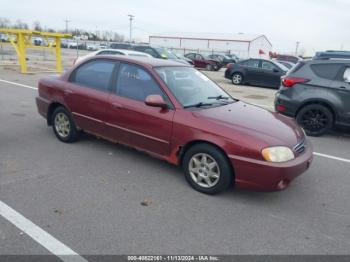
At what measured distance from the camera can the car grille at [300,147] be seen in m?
3.93

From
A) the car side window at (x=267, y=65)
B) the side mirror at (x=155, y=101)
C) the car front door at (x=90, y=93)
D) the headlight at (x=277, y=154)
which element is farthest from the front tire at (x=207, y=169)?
the car side window at (x=267, y=65)

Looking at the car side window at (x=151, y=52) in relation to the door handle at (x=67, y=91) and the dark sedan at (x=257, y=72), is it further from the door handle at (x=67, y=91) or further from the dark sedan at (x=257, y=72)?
the door handle at (x=67, y=91)

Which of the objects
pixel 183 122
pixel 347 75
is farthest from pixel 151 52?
pixel 183 122

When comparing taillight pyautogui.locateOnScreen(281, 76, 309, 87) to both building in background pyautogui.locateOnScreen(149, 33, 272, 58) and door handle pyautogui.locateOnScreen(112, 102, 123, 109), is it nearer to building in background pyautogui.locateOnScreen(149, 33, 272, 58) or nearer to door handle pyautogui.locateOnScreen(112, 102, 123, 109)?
door handle pyautogui.locateOnScreen(112, 102, 123, 109)

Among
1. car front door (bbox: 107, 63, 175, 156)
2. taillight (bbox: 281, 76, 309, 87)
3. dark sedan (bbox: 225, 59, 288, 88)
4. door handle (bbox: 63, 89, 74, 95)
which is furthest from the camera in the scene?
dark sedan (bbox: 225, 59, 288, 88)

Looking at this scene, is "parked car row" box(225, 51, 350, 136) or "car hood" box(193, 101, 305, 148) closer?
"car hood" box(193, 101, 305, 148)

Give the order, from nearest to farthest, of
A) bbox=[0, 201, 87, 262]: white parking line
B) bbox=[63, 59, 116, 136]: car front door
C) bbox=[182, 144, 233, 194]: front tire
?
bbox=[0, 201, 87, 262]: white parking line
bbox=[182, 144, 233, 194]: front tire
bbox=[63, 59, 116, 136]: car front door

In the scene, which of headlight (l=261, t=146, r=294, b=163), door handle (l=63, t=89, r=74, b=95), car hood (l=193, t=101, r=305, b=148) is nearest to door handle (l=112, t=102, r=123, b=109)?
door handle (l=63, t=89, r=74, b=95)

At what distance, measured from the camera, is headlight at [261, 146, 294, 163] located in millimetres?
3635

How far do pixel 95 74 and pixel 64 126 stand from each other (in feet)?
3.74

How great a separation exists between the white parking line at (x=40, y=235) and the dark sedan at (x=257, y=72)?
49.3ft

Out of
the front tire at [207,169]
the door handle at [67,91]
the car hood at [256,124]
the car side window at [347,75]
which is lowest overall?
the front tire at [207,169]

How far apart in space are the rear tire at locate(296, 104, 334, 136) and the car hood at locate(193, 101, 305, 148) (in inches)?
112

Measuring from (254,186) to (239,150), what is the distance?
446mm
